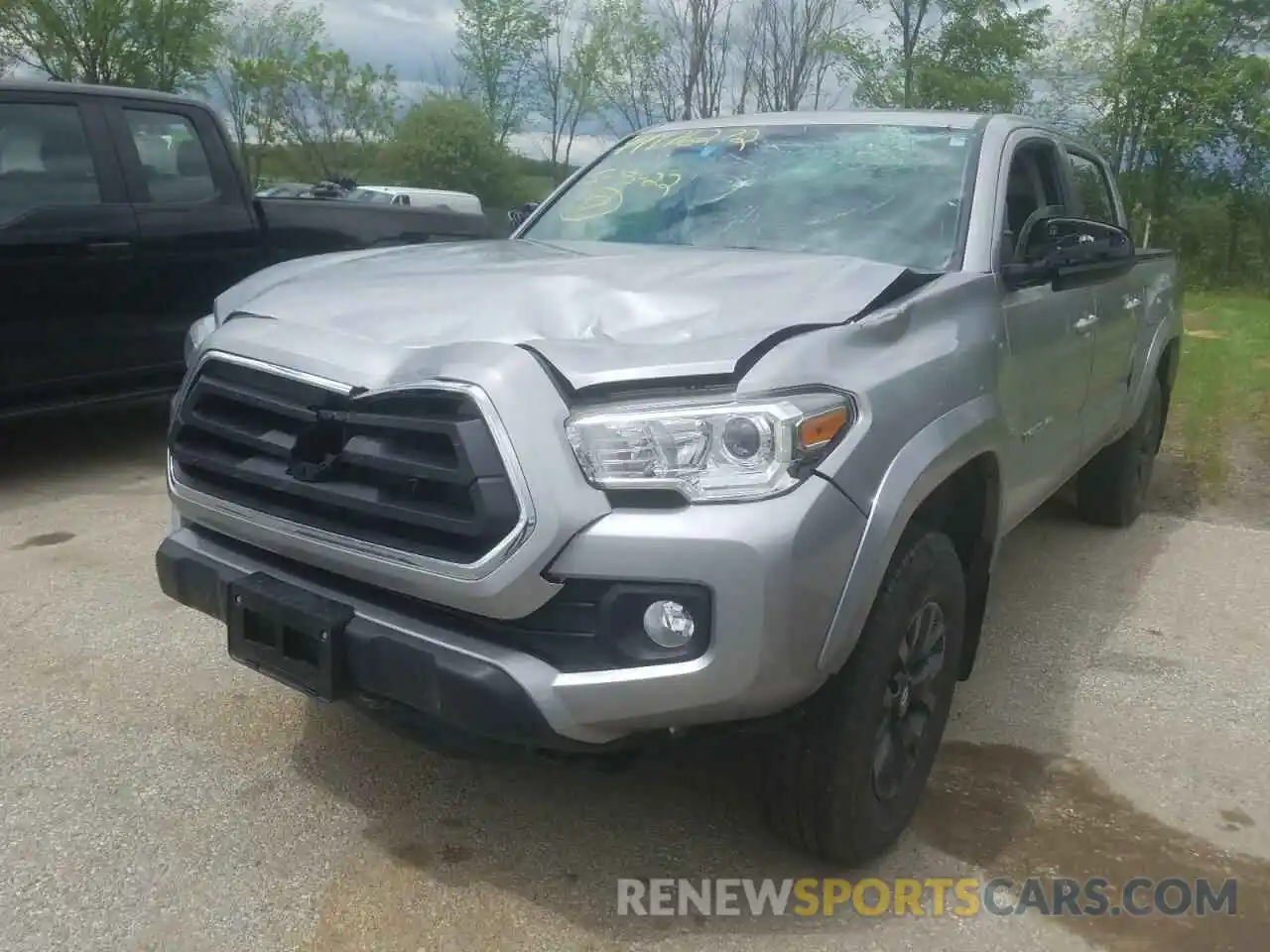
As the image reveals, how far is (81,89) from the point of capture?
18.0 ft

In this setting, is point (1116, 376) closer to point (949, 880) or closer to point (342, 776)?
point (949, 880)

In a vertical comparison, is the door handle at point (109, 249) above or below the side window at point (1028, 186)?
below

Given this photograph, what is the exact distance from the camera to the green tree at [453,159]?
23.4 m

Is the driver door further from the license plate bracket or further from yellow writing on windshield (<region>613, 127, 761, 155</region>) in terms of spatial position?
the license plate bracket

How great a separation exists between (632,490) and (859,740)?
753mm

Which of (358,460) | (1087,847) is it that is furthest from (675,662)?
(1087,847)

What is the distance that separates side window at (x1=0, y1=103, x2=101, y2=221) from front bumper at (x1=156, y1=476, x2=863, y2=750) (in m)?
3.90

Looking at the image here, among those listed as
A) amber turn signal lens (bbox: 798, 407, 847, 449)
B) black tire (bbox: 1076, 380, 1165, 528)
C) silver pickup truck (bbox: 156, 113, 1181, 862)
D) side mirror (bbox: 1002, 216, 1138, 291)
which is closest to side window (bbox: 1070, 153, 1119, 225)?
black tire (bbox: 1076, 380, 1165, 528)

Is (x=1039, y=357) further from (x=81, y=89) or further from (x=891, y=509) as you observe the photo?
(x=81, y=89)

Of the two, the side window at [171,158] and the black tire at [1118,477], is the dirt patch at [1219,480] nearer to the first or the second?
the black tire at [1118,477]

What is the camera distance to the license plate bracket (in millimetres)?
2375

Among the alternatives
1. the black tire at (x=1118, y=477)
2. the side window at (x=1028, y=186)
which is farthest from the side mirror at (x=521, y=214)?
the black tire at (x=1118, y=477)

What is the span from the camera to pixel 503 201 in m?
23.4

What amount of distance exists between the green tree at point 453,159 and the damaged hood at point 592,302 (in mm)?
20914
